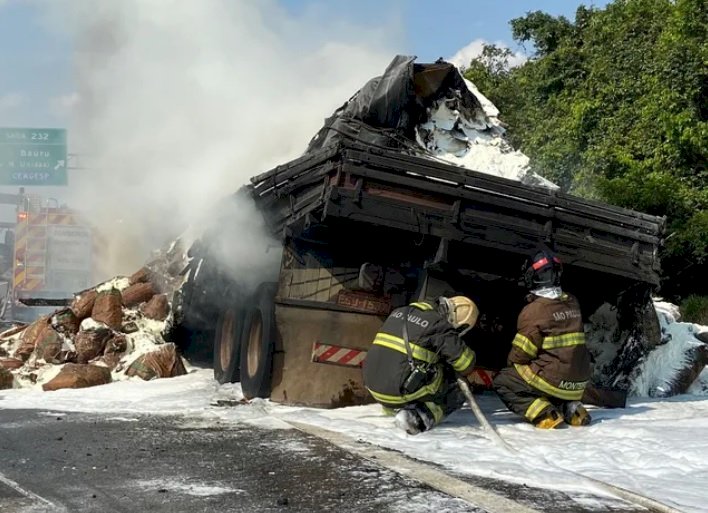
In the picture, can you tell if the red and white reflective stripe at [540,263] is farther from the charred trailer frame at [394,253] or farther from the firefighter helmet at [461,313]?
the firefighter helmet at [461,313]

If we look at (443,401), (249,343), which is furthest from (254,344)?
(443,401)

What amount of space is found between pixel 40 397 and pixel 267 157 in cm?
350

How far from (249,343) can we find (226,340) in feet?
3.92

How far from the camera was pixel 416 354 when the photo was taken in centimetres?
612

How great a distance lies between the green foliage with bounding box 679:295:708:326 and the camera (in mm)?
12344

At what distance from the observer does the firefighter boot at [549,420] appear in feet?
20.9

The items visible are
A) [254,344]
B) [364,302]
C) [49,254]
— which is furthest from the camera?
[49,254]

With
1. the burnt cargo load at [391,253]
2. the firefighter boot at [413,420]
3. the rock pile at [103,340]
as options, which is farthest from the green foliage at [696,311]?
the firefighter boot at [413,420]

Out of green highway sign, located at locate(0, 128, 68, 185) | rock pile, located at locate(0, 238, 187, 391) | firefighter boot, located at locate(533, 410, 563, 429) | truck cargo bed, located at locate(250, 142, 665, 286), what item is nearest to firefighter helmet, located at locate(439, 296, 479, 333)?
truck cargo bed, located at locate(250, 142, 665, 286)

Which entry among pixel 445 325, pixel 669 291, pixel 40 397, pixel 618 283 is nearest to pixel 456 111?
pixel 618 283

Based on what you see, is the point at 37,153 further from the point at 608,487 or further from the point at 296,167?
the point at 608,487

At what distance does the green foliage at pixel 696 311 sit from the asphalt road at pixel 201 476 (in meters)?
8.00

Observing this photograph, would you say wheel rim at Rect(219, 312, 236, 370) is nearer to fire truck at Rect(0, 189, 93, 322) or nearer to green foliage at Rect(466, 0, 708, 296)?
green foliage at Rect(466, 0, 708, 296)

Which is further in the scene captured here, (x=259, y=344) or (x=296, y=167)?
(x=259, y=344)
